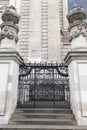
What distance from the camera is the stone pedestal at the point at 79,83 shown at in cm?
692

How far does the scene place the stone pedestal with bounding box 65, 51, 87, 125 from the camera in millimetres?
6916

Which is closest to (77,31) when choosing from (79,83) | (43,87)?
(79,83)

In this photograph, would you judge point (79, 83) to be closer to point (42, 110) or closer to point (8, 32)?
point (42, 110)

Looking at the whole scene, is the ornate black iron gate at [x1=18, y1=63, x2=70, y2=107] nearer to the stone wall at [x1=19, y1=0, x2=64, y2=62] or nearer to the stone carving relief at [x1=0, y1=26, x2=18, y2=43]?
the stone carving relief at [x1=0, y1=26, x2=18, y2=43]

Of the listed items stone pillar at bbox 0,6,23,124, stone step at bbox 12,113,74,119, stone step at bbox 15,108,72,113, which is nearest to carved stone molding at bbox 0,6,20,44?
stone pillar at bbox 0,6,23,124

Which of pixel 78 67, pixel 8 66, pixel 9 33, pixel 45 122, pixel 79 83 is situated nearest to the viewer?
pixel 45 122

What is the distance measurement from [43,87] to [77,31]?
305 cm

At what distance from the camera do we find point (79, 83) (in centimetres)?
739

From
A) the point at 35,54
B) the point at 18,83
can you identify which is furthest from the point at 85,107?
the point at 35,54

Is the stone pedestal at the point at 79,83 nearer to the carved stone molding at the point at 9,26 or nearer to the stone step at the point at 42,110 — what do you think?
the stone step at the point at 42,110

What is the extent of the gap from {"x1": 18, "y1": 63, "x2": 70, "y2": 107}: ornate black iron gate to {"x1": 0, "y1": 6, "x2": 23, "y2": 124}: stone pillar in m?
0.89

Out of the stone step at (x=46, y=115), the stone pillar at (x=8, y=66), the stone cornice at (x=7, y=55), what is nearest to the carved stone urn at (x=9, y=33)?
the stone pillar at (x=8, y=66)

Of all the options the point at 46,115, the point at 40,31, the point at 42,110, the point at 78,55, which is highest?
the point at 40,31

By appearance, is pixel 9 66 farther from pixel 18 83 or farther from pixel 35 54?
pixel 35 54
